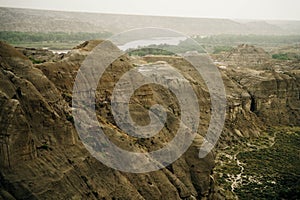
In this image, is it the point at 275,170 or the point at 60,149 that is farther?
the point at 275,170

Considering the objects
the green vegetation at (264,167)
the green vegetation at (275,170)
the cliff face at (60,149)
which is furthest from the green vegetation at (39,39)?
the cliff face at (60,149)

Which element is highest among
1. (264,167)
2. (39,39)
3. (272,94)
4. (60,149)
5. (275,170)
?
(60,149)

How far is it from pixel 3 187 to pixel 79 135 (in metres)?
6.15

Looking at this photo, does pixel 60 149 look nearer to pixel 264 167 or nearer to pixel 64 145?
pixel 64 145

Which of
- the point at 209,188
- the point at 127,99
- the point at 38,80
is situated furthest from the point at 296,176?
the point at 38,80

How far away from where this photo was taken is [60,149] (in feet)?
65.2

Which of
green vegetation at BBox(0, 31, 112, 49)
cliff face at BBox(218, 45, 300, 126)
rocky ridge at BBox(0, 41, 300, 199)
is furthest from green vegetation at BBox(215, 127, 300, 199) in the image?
green vegetation at BBox(0, 31, 112, 49)

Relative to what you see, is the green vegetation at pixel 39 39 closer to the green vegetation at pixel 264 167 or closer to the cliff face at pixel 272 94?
the cliff face at pixel 272 94

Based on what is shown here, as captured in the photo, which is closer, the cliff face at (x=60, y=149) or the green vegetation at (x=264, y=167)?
the cliff face at (x=60, y=149)

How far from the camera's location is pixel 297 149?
45.6m

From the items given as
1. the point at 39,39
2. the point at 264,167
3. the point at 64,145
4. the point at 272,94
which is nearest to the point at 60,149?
the point at 64,145

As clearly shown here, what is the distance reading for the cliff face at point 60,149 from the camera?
17109 mm

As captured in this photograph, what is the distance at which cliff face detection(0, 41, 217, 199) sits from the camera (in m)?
17.1

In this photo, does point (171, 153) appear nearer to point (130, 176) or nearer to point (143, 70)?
point (130, 176)
